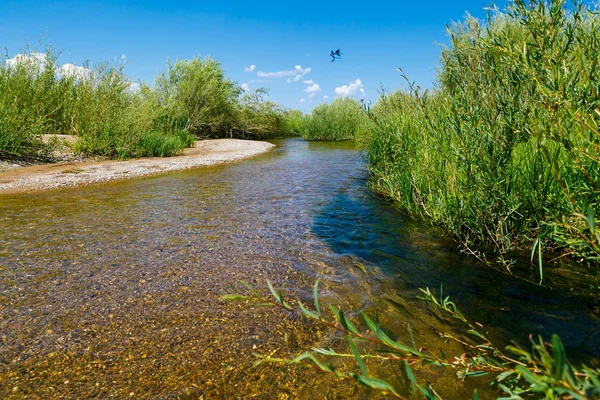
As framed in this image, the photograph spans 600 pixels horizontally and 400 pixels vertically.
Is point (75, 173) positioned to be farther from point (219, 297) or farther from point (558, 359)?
point (558, 359)

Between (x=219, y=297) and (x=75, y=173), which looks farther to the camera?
(x=75, y=173)

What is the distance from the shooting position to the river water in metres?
2.55

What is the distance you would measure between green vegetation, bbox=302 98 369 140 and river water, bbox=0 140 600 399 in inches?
1129

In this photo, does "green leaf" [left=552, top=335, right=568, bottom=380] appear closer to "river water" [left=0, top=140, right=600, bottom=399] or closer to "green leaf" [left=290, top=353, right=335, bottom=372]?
"green leaf" [left=290, top=353, right=335, bottom=372]

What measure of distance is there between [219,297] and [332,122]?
33.3 meters

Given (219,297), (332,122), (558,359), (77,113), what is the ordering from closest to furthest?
(558,359), (219,297), (77,113), (332,122)

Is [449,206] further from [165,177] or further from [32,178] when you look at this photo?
[32,178]

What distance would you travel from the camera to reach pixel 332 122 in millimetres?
35625

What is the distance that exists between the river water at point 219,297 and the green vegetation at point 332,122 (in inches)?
1129

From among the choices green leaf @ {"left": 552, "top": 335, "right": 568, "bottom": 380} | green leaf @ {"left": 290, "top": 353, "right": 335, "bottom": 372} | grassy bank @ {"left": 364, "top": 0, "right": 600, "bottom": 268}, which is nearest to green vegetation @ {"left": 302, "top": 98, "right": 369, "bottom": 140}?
grassy bank @ {"left": 364, "top": 0, "right": 600, "bottom": 268}

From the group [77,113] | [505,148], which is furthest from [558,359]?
[77,113]

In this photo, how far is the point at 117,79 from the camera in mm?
16125

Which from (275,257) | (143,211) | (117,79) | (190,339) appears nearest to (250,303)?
(190,339)

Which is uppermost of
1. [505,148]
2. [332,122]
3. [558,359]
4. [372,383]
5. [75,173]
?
[332,122]
